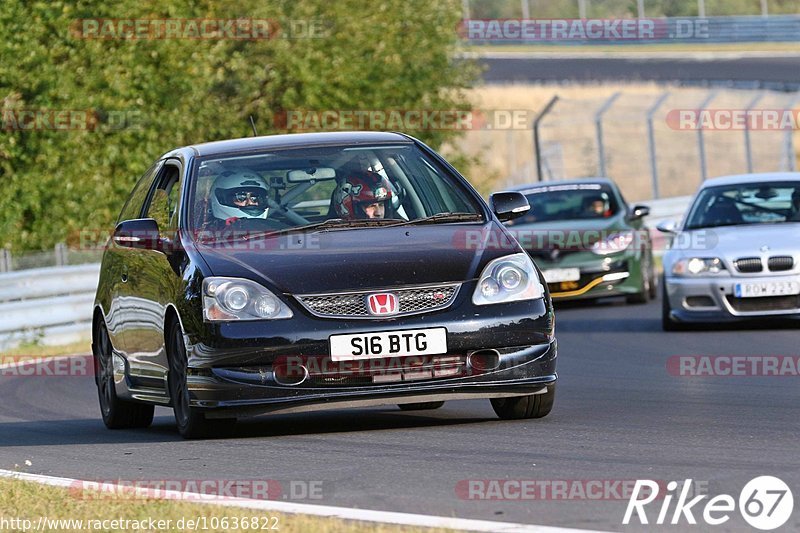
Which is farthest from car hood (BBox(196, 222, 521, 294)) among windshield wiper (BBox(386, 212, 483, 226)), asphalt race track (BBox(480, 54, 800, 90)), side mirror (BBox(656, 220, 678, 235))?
asphalt race track (BBox(480, 54, 800, 90))

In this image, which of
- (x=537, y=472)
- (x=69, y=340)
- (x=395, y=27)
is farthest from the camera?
(x=395, y=27)

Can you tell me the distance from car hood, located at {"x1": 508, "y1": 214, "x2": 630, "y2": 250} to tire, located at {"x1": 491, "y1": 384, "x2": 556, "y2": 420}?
36.1 feet

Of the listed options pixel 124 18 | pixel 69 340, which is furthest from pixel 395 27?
pixel 69 340

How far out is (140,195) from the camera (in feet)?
36.4

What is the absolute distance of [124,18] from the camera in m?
24.0

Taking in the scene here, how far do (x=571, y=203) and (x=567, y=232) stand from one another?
1.39 metres

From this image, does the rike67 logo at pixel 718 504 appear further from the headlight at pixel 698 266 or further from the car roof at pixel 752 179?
the car roof at pixel 752 179

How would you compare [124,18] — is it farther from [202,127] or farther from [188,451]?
[188,451]

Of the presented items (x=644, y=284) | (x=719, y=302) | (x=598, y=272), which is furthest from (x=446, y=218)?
(x=644, y=284)

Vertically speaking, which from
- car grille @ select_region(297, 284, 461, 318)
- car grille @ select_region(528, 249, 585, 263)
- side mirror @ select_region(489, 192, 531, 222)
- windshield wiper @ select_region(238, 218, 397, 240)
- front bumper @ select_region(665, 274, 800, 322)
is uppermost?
windshield wiper @ select_region(238, 218, 397, 240)

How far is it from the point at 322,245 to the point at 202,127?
17.3 meters

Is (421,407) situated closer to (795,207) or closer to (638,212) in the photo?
(795,207)

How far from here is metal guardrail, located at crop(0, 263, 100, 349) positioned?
18.7m

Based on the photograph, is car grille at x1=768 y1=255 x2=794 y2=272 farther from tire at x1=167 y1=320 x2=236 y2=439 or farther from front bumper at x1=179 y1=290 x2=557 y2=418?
tire at x1=167 y1=320 x2=236 y2=439
